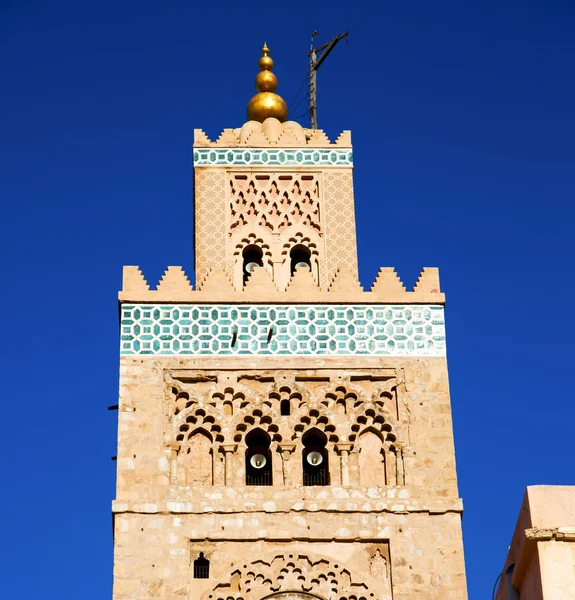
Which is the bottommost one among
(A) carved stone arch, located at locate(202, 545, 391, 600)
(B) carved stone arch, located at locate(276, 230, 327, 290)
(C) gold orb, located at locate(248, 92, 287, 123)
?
(A) carved stone arch, located at locate(202, 545, 391, 600)

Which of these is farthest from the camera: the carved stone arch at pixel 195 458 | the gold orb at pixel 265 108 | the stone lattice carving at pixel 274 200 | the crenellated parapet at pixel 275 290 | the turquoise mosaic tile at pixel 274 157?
the gold orb at pixel 265 108

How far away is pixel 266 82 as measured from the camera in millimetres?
22672

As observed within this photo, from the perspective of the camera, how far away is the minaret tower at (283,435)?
18.2 meters

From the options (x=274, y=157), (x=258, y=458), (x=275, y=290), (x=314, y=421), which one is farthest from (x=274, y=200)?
(x=258, y=458)

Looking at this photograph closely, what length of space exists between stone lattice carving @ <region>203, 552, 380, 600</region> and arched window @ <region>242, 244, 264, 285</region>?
12.5 ft

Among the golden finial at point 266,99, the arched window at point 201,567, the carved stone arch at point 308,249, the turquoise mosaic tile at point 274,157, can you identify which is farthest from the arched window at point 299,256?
the arched window at point 201,567

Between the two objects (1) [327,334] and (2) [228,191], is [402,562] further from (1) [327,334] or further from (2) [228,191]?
(2) [228,191]

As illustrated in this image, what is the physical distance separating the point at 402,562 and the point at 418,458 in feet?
3.87

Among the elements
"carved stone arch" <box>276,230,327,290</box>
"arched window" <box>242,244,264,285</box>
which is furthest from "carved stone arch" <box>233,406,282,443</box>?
"arched window" <box>242,244,264,285</box>

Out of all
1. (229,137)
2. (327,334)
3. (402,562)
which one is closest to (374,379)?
(327,334)

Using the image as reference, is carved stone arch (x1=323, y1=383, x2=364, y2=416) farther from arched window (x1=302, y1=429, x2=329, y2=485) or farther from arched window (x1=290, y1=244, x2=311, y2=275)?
arched window (x1=290, y1=244, x2=311, y2=275)

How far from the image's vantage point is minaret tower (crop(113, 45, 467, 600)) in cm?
1825

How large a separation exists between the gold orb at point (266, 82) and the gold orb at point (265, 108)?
0.68ft

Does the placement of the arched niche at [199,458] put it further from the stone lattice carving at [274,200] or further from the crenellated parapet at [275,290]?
the stone lattice carving at [274,200]
